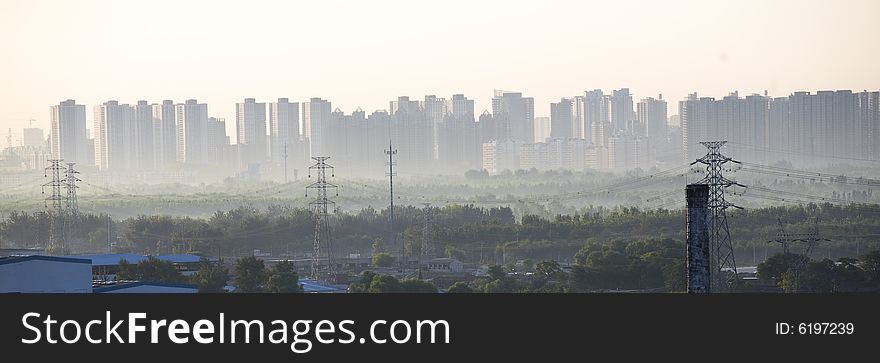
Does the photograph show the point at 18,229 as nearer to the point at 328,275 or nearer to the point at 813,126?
Result: the point at 328,275

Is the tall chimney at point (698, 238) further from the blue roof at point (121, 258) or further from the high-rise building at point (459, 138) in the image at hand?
the high-rise building at point (459, 138)

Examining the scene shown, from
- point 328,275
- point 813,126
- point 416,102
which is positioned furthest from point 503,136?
point 328,275

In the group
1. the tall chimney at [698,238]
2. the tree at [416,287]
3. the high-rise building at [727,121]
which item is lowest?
the tree at [416,287]

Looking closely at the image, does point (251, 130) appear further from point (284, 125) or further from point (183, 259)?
point (183, 259)

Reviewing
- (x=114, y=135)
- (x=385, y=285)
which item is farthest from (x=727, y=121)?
(x=385, y=285)

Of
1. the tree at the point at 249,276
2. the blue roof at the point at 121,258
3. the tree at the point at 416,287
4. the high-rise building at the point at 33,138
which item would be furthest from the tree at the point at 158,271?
the high-rise building at the point at 33,138

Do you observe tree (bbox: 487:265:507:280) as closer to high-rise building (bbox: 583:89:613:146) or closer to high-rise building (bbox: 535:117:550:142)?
high-rise building (bbox: 583:89:613:146)

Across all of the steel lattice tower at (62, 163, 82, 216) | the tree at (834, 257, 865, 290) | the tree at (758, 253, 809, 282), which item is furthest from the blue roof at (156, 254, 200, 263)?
the tree at (834, 257, 865, 290)
